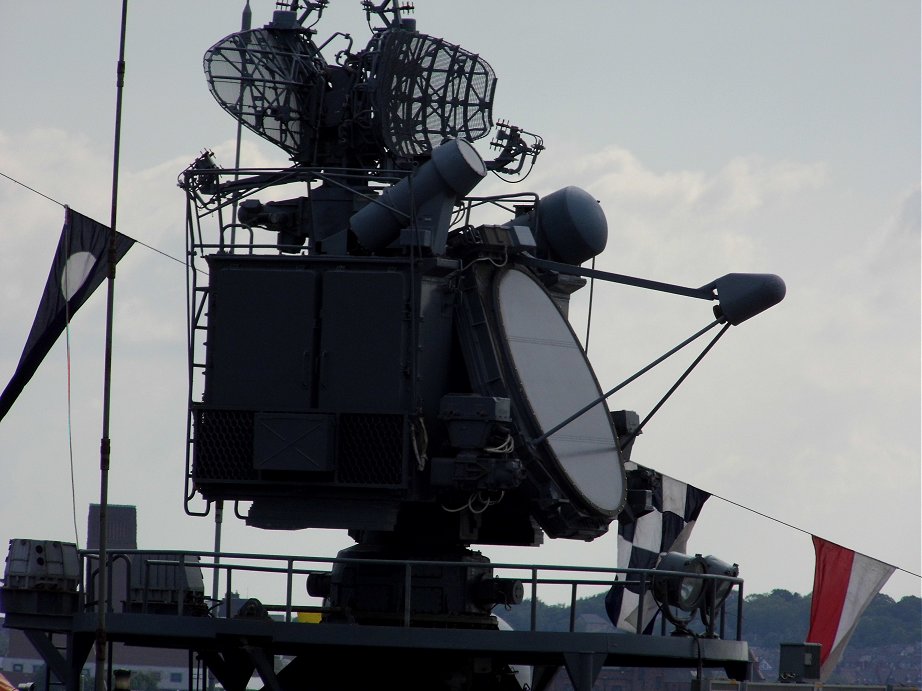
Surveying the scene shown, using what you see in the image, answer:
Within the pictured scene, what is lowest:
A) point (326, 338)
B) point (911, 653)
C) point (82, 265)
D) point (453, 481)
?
point (453, 481)

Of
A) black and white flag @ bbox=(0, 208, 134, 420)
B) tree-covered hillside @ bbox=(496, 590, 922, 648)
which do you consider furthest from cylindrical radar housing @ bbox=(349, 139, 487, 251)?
tree-covered hillside @ bbox=(496, 590, 922, 648)

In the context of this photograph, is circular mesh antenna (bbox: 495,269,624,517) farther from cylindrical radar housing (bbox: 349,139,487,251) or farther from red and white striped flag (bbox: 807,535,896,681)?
red and white striped flag (bbox: 807,535,896,681)

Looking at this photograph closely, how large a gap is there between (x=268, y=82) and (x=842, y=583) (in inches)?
704

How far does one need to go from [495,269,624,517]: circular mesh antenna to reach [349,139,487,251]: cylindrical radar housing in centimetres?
155

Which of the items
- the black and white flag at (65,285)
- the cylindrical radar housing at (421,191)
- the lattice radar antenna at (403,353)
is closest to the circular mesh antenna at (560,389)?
the lattice radar antenna at (403,353)

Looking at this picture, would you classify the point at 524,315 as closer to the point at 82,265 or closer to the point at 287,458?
the point at 287,458

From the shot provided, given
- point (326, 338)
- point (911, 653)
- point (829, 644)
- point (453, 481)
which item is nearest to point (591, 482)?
point (453, 481)

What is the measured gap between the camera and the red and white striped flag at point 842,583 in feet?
122

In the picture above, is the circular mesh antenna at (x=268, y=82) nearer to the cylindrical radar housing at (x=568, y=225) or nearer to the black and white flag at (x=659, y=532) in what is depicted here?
the cylindrical radar housing at (x=568, y=225)

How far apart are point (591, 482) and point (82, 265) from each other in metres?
8.50

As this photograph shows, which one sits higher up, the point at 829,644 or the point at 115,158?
the point at 115,158

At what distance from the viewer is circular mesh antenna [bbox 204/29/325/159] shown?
26438 mm

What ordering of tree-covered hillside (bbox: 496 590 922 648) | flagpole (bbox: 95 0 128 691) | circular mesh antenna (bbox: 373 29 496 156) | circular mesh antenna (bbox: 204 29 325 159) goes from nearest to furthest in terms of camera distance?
1. flagpole (bbox: 95 0 128 691)
2. circular mesh antenna (bbox: 373 29 496 156)
3. circular mesh antenna (bbox: 204 29 325 159)
4. tree-covered hillside (bbox: 496 590 922 648)

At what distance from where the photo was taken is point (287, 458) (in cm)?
2341
